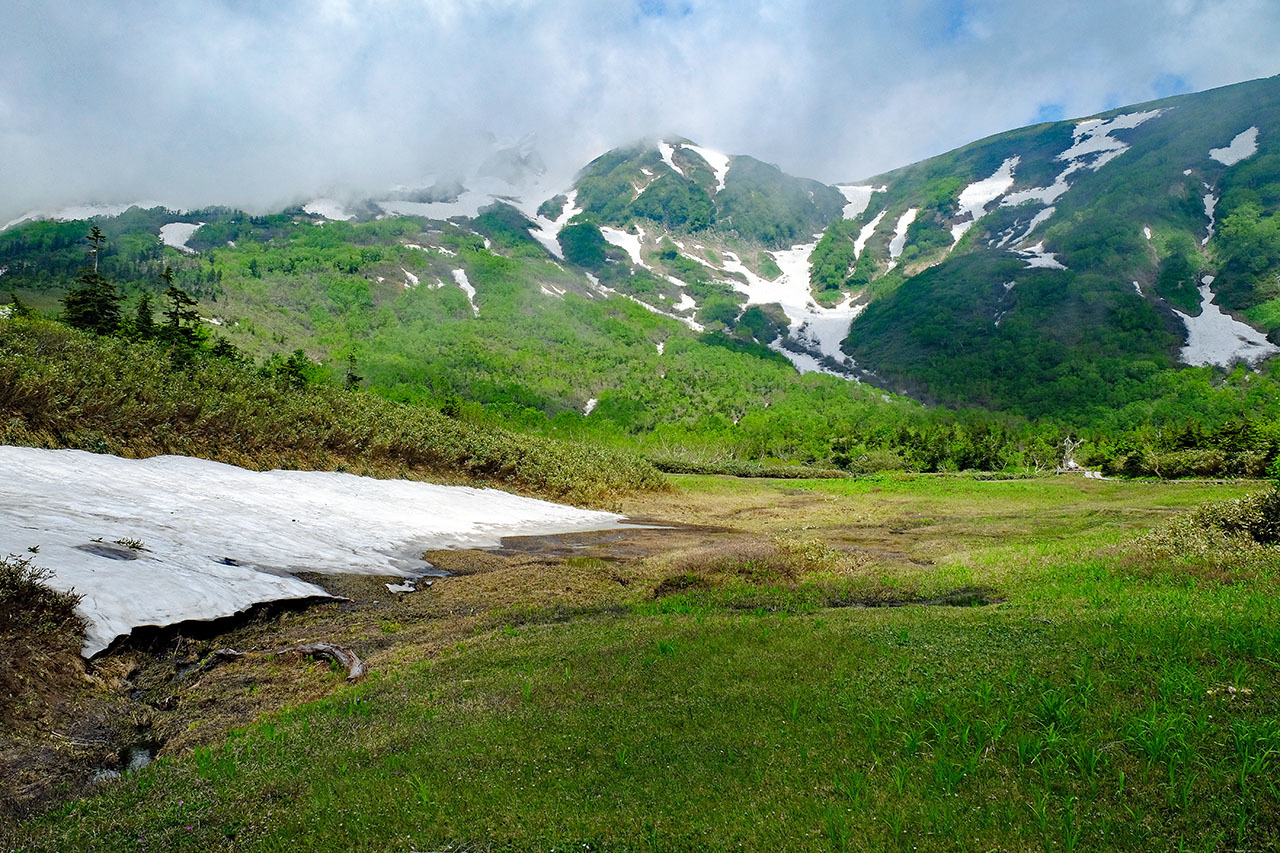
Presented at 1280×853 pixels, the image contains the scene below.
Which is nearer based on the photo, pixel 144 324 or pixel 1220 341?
pixel 144 324

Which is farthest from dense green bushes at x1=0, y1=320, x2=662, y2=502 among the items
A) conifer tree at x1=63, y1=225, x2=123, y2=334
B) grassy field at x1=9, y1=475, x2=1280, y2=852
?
grassy field at x1=9, y1=475, x2=1280, y2=852

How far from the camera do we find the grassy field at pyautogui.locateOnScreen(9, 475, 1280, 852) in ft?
15.6

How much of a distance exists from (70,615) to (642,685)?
8717mm

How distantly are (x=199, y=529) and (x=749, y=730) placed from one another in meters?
16.6

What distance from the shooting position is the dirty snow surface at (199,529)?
412 inches

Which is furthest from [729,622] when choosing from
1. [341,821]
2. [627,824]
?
[341,821]

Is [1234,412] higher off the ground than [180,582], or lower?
higher

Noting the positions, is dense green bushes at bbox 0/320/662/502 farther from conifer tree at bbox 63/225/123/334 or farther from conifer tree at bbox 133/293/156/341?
conifer tree at bbox 63/225/123/334

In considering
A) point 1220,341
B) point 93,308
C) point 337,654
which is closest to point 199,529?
point 337,654

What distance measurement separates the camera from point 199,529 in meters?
16.2

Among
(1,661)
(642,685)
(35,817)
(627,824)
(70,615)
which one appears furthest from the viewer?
(70,615)

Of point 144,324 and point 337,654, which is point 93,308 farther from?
point 337,654

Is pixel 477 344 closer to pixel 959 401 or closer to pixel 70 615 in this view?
pixel 959 401

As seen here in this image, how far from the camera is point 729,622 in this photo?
443 inches
